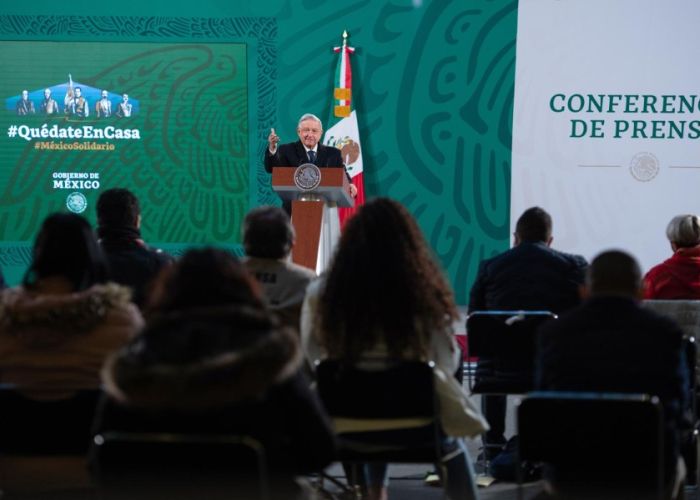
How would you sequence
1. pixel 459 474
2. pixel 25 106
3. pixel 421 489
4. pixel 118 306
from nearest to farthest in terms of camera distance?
1. pixel 118 306
2. pixel 459 474
3. pixel 421 489
4. pixel 25 106

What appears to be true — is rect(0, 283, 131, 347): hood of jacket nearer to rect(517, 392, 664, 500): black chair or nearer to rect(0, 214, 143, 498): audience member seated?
rect(0, 214, 143, 498): audience member seated

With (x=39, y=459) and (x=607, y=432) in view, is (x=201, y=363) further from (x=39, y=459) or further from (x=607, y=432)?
(x=607, y=432)

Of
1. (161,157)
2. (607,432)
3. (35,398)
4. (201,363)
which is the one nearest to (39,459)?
(35,398)

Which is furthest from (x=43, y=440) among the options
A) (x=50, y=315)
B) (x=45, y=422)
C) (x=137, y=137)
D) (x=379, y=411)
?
(x=137, y=137)

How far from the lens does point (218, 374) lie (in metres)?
1.66

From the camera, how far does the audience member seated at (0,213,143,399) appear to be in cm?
212

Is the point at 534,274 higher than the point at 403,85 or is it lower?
lower

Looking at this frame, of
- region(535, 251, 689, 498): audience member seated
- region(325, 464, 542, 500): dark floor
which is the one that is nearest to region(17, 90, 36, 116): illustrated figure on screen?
region(325, 464, 542, 500): dark floor

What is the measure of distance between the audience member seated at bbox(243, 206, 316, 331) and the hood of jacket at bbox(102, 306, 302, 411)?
1303 mm

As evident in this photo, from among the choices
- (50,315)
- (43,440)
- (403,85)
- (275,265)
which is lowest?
(43,440)

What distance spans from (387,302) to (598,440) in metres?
0.72

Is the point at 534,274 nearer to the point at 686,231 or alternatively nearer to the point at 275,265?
the point at 686,231

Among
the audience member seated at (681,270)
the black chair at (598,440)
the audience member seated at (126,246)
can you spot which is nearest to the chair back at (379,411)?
the black chair at (598,440)

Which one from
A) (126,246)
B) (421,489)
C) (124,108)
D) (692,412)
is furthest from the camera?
(124,108)
